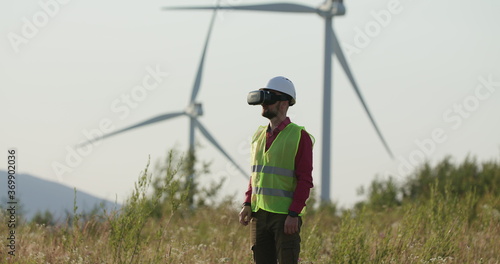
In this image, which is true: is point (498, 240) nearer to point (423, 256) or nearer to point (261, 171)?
point (423, 256)

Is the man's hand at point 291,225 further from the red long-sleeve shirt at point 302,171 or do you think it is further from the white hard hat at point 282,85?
the white hard hat at point 282,85

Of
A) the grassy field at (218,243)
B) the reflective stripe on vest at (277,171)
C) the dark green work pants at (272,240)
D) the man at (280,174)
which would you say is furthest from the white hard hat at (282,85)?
the grassy field at (218,243)

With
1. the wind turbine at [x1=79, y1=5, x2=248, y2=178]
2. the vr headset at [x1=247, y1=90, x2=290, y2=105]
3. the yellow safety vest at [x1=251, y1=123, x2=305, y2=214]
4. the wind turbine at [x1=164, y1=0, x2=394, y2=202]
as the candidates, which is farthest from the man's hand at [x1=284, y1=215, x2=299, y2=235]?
the wind turbine at [x1=79, y1=5, x2=248, y2=178]

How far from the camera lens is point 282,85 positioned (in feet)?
21.5

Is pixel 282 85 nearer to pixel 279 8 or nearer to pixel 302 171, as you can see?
pixel 302 171

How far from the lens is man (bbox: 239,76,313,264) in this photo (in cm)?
640

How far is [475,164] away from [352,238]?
17.4 metres

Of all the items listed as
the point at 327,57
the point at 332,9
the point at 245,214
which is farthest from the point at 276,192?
the point at 332,9

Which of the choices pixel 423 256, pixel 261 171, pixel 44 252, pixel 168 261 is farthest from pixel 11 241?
pixel 423 256

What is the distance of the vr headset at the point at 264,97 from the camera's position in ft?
21.1

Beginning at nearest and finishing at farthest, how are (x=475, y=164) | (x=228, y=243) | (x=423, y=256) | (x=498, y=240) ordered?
(x=423, y=256)
(x=228, y=243)
(x=498, y=240)
(x=475, y=164)

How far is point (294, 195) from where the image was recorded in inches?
251

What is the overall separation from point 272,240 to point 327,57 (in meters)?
16.4

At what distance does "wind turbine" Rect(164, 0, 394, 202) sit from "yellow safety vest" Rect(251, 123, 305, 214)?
15915mm
